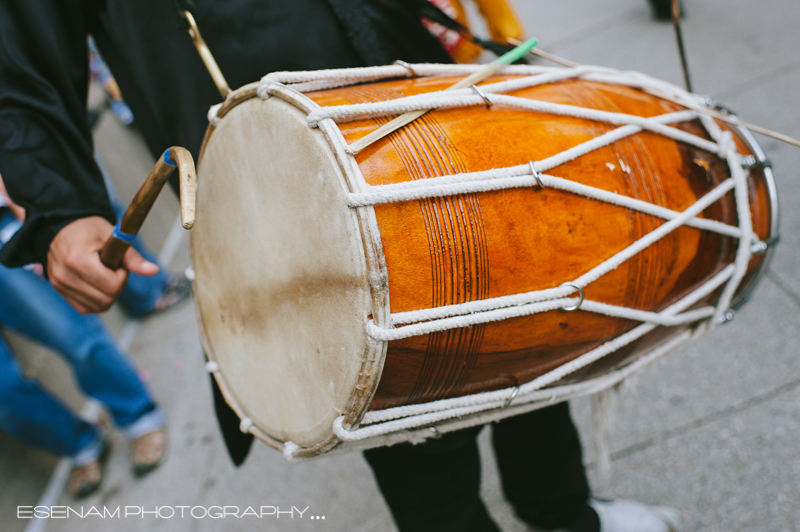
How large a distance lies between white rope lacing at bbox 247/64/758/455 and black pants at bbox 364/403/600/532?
16 cm

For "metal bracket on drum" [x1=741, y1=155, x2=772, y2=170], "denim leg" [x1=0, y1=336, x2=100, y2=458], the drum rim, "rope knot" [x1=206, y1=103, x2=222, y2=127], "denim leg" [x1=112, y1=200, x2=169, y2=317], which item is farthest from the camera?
"denim leg" [x1=112, y1=200, x2=169, y2=317]

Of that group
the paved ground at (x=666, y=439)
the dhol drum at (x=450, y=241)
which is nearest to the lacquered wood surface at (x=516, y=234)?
the dhol drum at (x=450, y=241)

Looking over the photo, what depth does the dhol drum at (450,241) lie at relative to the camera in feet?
2.05

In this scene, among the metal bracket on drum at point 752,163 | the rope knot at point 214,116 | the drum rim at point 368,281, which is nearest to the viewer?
the drum rim at point 368,281

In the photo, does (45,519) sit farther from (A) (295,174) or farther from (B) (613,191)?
(B) (613,191)

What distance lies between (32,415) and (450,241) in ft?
5.64

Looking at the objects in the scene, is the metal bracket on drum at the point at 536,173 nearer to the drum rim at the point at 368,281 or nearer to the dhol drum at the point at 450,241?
the dhol drum at the point at 450,241

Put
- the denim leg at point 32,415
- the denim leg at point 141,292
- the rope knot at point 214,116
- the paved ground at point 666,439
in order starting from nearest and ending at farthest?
the rope knot at point 214,116, the paved ground at point 666,439, the denim leg at point 32,415, the denim leg at point 141,292

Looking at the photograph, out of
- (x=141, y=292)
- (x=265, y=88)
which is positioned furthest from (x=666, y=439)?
(x=141, y=292)

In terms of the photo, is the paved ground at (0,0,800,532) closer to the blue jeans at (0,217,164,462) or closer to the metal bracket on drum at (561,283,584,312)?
the blue jeans at (0,217,164,462)

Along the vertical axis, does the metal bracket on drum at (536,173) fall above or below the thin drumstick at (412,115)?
below

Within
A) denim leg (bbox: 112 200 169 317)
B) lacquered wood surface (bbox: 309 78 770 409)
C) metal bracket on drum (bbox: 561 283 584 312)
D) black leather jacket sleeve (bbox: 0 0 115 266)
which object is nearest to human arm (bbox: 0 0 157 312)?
black leather jacket sleeve (bbox: 0 0 115 266)

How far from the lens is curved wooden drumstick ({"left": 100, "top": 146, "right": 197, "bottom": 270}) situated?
0.59 metres

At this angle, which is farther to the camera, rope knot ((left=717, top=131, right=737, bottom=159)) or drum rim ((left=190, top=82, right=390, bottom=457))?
rope knot ((left=717, top=131, right=737, bottom=159))
